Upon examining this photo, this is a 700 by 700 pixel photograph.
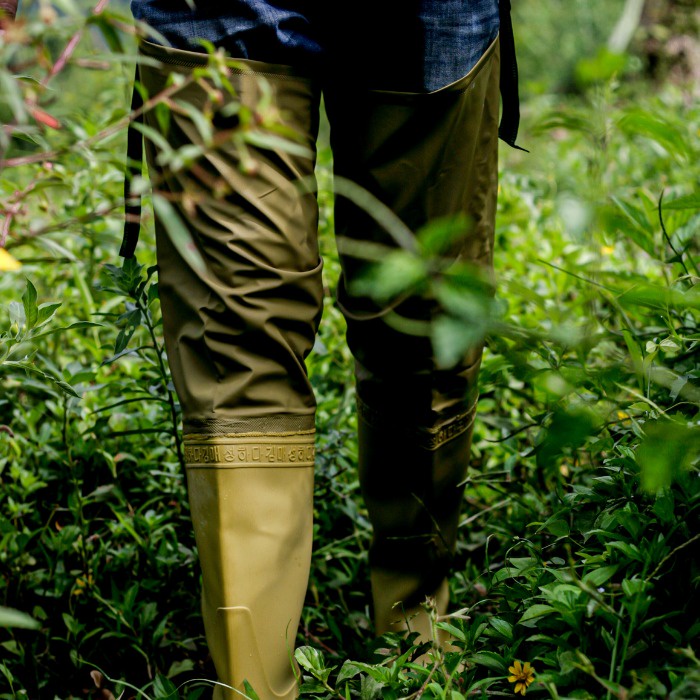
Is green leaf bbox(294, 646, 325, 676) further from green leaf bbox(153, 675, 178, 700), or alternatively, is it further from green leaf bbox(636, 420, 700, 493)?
green leaf bbox(636, 420, 700, 493)

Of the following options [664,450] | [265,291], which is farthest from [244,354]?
[664,450]

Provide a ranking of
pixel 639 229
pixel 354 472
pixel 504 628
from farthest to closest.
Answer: pixel 354 472, pixel 639 229, pixel 504 628

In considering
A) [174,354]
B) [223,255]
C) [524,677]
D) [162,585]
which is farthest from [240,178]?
[162,585]

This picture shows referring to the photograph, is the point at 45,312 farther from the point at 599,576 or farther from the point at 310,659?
the point at 599,576

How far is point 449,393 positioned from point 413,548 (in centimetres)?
31

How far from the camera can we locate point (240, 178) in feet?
3.94

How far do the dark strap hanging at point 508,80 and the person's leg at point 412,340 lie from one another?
0.09m

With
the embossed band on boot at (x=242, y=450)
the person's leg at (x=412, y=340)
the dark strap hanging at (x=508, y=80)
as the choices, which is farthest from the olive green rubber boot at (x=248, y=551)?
the dark strap hanging at (x=508, y=80)

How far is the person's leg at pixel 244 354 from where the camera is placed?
121 centimetres

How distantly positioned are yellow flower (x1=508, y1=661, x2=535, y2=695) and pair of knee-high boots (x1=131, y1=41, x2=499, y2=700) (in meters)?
0.36

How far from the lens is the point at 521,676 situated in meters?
1.11

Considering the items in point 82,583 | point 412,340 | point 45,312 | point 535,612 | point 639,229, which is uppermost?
point 639,229

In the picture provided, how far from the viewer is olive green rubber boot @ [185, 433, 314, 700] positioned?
123cm

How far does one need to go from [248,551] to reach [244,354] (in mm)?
295
